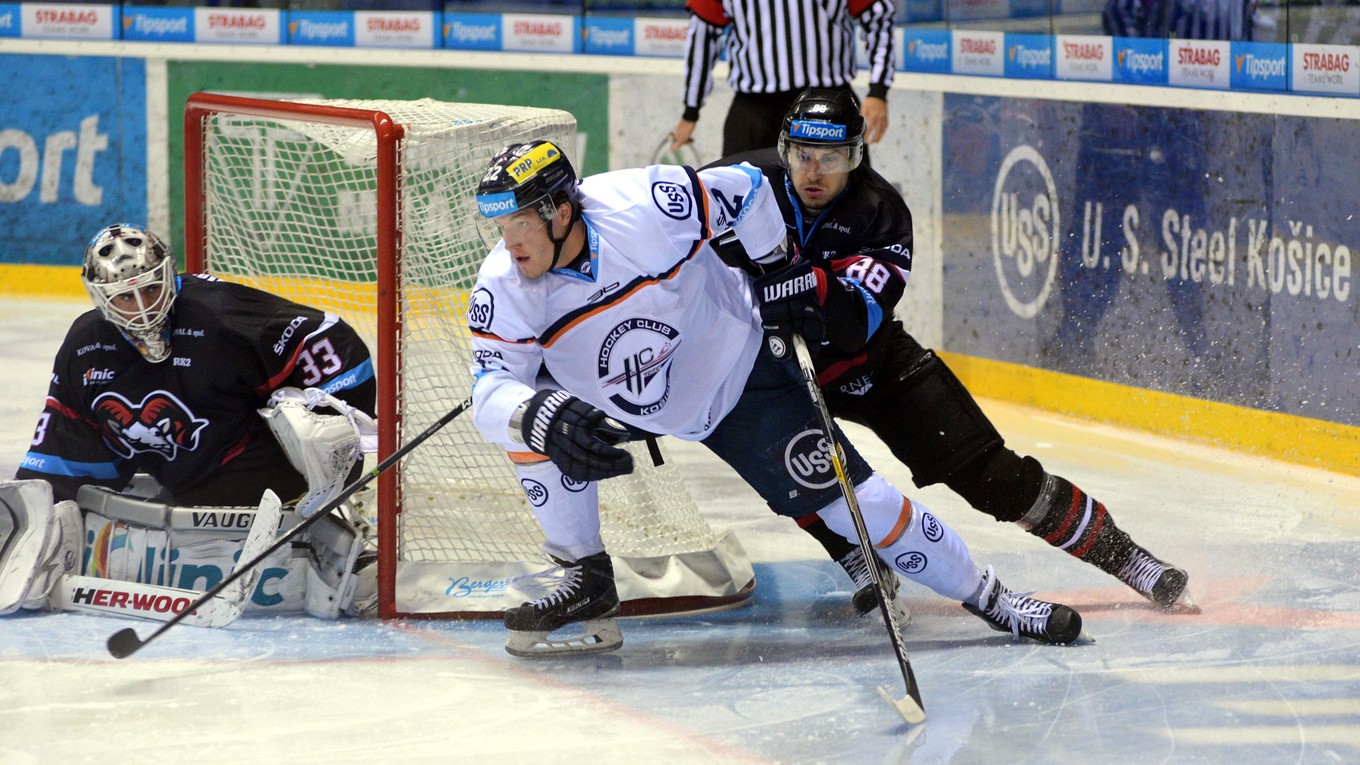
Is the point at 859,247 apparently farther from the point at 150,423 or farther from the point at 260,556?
the point at 150,423

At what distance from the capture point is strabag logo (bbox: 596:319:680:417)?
314 centimetres

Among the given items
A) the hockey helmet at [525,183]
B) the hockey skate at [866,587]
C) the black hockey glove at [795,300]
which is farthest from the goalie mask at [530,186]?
the hockey skate at [866,587]

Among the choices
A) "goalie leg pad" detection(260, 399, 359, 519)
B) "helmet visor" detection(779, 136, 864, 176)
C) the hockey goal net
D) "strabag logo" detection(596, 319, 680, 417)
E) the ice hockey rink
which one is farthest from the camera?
the hockey goal net

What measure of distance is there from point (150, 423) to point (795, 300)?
1.44 metres

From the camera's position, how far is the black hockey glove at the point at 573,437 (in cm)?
293

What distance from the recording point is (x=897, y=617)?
350 centimetres

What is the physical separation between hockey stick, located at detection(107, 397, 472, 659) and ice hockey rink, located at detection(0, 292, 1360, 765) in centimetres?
7

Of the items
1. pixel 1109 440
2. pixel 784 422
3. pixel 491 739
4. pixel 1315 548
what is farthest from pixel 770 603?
pixel 1109 440

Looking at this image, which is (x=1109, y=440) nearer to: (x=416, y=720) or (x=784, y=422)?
(x=784, y=422)

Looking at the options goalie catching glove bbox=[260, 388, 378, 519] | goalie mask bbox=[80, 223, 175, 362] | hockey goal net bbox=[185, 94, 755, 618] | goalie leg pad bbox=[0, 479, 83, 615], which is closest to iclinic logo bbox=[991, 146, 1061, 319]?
hockey goal net bbox=[185, 94, 755, 618]

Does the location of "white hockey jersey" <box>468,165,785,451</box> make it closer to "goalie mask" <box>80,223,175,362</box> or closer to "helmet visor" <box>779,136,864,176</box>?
"helmet visor" <box>779,136,864,176</box>

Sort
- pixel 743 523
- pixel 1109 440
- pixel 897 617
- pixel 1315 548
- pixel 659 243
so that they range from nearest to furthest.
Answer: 1. pixel 659 243
2. pixel 897 617
3. pixel 1315 548
4. pixel 743 523
5. pixel 1109 440

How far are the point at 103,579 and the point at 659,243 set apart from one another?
145 centimetres

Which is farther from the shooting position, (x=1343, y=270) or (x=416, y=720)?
(x=1343, y=270)
